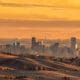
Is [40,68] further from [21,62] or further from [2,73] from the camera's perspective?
[2,73]

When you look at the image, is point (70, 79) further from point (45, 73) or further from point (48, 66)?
point (48, 66)

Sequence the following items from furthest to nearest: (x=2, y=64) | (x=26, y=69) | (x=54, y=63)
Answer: (x=54, y=63) < (x=2, y=64) < (x=26, y=69)

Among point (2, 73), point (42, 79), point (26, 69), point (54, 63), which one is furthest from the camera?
point (54, 63)

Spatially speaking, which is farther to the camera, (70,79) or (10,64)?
(10,64)

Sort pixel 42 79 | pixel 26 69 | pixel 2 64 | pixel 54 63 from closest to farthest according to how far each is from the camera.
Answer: pixel 42 79, pixel 26 69, pixel 2 64, pixel 54 63

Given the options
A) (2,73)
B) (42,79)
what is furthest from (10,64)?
(42,79)

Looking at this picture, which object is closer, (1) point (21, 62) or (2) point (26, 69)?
(2) point (26, 69)

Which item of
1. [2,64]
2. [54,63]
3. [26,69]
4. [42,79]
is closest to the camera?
[42,79]

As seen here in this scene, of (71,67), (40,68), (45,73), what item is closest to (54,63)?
(71,67)
